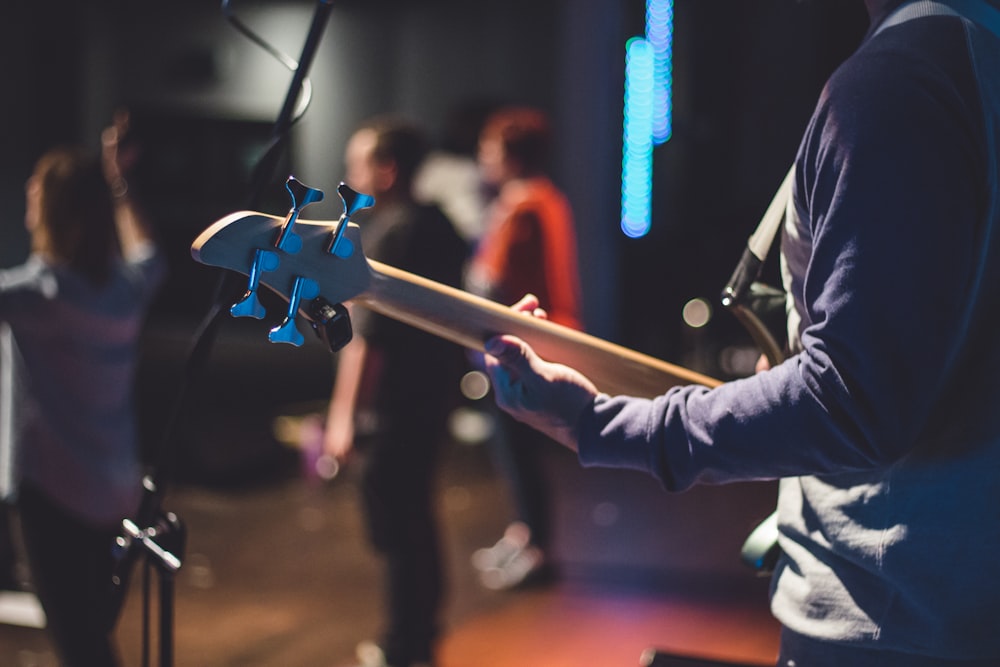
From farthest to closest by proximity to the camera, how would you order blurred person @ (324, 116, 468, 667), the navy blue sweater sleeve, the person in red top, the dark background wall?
the dark background wall → the person in red top → blurred person @ (324, 116, 468, 667) → the navy blue sweater sleeve

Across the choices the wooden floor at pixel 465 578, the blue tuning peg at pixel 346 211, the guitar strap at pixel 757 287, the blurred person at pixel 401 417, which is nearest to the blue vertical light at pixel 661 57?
the wooden floor at pixel 465 578

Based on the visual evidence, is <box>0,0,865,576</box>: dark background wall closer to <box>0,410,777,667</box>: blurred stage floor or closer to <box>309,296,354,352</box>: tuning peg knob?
<box>0,410,777,667</box>: blurred stage floor

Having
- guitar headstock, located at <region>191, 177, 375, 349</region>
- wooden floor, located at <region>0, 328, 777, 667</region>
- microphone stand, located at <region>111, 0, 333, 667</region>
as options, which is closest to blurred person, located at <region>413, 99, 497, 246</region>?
wooden floor, located at <region>0, 328, 777, 667</region>

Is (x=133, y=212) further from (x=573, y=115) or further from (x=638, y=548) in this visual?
(x=573, y=115)

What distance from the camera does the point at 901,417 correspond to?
0.87 meters

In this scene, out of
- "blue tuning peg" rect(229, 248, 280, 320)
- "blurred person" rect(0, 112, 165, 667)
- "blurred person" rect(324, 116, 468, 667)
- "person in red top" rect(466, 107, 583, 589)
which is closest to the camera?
"blue tuning peg" rect(229, 248, 280, 320)

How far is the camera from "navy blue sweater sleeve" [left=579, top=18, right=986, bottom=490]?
2.79 feet

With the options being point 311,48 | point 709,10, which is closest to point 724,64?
point 709,10

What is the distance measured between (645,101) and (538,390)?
19.2 ft

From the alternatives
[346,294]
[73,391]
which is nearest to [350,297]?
[346,294]

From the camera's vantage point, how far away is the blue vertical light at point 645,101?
21.4ft

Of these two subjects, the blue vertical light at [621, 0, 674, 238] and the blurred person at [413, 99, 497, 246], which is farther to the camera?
the blue vertical light at [621, 0, 674, 238]

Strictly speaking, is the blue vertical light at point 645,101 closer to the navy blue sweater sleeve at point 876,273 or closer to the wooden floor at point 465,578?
the wooden floor at point 465,578

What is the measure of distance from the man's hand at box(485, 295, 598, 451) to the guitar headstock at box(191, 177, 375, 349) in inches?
7.2
